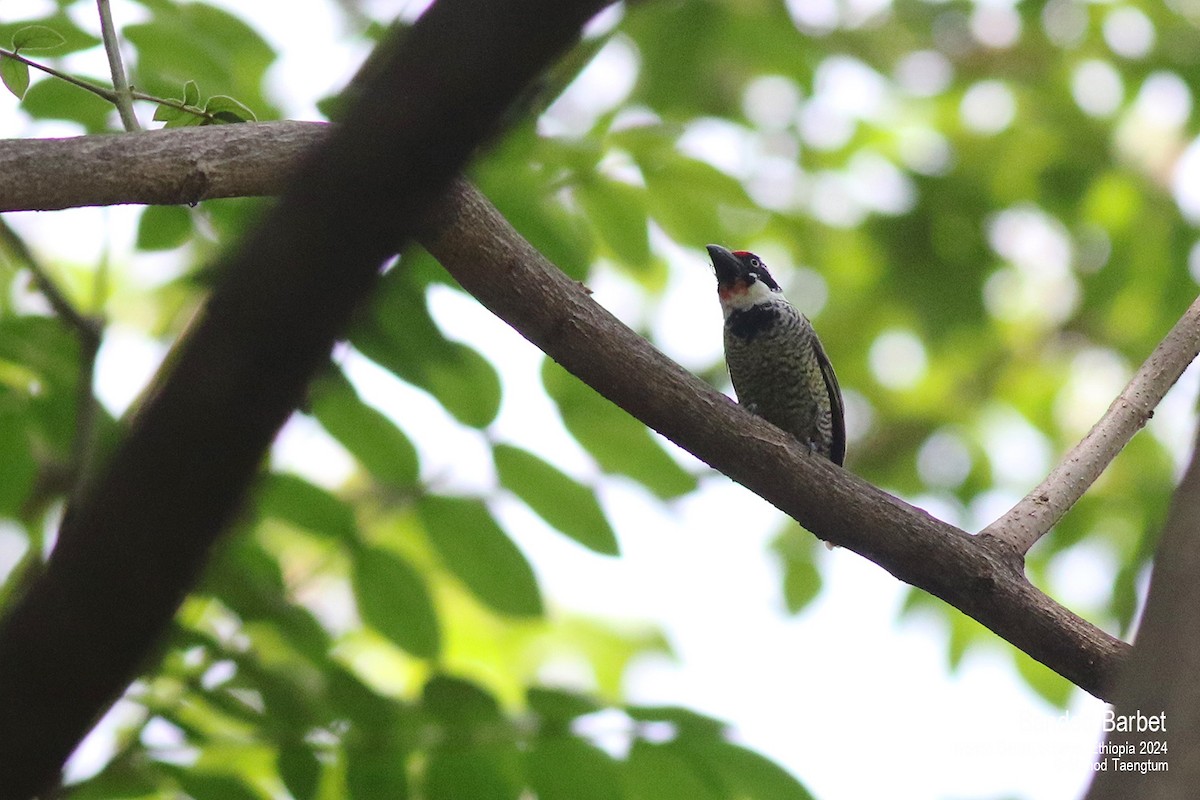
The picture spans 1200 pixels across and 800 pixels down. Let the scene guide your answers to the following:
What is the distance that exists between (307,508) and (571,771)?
1096 mm

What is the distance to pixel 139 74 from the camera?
3.61m

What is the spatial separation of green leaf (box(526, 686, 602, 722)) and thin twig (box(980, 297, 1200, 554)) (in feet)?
4.31

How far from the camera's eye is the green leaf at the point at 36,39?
255cm

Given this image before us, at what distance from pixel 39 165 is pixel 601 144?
214 cm

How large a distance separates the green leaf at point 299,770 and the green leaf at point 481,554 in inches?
26.4

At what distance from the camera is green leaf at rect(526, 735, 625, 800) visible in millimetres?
3098

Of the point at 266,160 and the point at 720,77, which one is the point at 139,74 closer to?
the point at 266,160

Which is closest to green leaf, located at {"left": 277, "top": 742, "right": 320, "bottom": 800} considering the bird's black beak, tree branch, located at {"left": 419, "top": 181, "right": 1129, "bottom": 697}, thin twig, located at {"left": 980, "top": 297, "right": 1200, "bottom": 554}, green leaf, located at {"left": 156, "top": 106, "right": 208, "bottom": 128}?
tree branch, located at {"left": 419, "top": 181, "right": 1129, "bottom": 697}

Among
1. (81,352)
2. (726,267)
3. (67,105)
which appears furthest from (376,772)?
(726,267)

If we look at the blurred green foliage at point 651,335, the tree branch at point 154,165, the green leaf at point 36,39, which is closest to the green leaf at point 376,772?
the blurred green foliage at point 651,335

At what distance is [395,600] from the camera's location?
351cm

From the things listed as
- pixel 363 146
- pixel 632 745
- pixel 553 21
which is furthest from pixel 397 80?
pixel 632 745

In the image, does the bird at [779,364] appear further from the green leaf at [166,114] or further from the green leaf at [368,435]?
the green leaf at [166,114]

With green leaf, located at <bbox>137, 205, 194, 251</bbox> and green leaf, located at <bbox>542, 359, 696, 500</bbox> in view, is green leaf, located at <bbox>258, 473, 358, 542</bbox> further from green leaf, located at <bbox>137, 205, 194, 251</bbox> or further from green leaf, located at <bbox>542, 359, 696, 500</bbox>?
green leaf, located at <bbox>137, 205, 194, 251</bbox>
